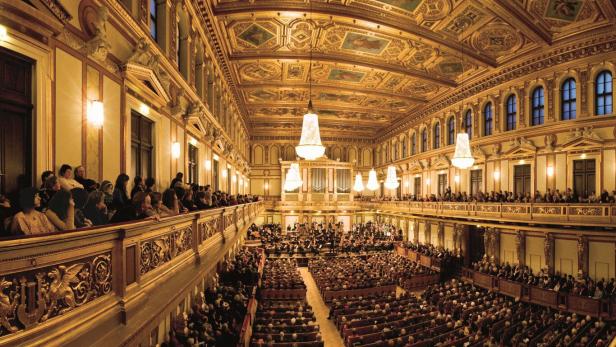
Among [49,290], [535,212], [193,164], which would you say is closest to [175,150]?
[193,164]

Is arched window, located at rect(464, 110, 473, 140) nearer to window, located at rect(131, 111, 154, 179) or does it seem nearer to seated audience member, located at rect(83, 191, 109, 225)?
window, located at rect(131, 111, 154, 179)

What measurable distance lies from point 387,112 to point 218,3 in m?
20.8

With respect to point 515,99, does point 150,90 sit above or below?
below

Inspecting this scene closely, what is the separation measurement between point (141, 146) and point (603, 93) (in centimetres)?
1987

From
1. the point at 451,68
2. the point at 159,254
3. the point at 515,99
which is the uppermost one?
the point at 451,68

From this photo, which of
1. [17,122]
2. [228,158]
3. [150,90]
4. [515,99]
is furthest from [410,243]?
[17,122]

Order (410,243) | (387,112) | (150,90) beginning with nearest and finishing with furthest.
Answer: (150,90) < (410,243) < (387,112)

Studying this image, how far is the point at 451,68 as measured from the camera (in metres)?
20.4

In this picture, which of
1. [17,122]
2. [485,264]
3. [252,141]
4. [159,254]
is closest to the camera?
[17,122]

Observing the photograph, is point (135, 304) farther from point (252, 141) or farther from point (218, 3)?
point (252, 141)

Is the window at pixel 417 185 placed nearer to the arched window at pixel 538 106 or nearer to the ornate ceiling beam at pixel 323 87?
the ornate ceiling beam at pixel 323 87

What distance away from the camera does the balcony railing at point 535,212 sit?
13.2m

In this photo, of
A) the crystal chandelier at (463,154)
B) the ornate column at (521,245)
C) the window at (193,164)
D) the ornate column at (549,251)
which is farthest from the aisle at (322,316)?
the ornate column at (549,251)

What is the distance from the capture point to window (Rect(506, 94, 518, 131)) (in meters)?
19.7
